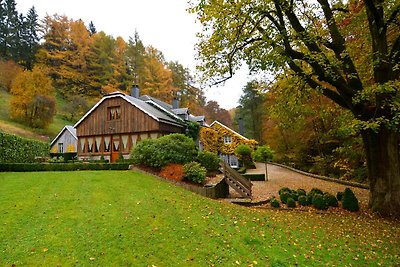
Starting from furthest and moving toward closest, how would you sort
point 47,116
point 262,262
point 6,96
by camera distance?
point 6,96 → point 47,116 → point 262,262

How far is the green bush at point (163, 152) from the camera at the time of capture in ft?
47.6

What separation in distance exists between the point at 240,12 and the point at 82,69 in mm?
51334

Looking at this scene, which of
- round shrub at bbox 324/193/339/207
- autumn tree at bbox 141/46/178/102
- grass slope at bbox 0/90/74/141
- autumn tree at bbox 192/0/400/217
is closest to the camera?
autumn tree at bbox 192/0/400/217

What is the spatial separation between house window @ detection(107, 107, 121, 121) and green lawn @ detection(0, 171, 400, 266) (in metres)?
16.0

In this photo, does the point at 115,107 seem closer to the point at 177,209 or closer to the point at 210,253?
the point at 177,209

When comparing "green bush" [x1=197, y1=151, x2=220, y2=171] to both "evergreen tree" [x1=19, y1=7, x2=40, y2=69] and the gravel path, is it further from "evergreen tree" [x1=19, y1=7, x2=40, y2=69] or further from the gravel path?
"evergreen tree" [x1=19, y1=7, x2=40, y2=69]

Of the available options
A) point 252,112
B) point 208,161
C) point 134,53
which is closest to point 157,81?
point 134,53

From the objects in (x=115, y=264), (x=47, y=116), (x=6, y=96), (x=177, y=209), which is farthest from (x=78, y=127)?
(x=6, y=96)

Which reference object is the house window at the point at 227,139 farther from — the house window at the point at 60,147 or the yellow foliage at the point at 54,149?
the yellow foliage at the point at 54,149

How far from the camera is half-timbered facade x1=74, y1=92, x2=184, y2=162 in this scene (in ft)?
81.0

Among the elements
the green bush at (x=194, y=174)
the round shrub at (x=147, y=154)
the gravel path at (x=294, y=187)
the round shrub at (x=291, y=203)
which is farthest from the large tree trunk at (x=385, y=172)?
the round shrub at (x=147, y=154)

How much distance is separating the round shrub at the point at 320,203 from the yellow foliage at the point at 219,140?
20.6m

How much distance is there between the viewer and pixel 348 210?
10945 millimetres

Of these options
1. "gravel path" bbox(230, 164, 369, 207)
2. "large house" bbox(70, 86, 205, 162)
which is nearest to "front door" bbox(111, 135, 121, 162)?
"large house" bbox(70, 86, 205, 162)
